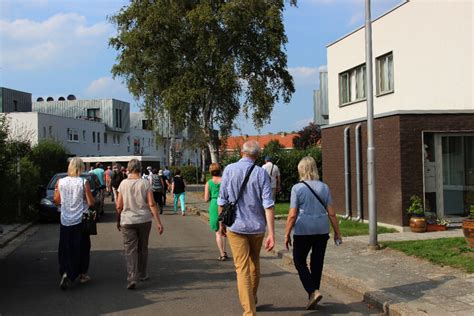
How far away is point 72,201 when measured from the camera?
773 cm

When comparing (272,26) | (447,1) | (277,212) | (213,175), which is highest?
(272,26)

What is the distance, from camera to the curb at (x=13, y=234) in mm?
12544

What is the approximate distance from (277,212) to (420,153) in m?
6.80

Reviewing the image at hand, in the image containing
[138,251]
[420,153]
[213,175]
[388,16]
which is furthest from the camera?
[388,16]

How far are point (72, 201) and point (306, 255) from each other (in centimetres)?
350

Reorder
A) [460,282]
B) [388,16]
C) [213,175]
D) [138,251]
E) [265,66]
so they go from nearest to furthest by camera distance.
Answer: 1. [460,282]
2. [138,251]
3. [213,175]
4. [388,16]
5. [265,66]

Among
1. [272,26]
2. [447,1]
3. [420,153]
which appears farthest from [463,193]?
[272,26]

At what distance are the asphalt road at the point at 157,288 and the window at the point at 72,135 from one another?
45.4 meters

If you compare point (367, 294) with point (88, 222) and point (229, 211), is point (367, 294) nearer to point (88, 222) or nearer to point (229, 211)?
point (229, 211)

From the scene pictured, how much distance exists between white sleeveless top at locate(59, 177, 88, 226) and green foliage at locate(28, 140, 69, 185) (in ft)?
48.8

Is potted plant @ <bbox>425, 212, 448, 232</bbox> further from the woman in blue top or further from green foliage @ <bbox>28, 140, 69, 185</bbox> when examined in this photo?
green foliage @ <bbox>28, 140, 69, 185</bbox>

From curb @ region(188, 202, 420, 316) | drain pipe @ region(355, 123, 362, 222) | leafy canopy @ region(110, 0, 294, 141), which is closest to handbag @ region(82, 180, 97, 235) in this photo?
curb @ region(188, 202, 420, 316)

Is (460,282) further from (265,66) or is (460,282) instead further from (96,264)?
(265,66)

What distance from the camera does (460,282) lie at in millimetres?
7340
